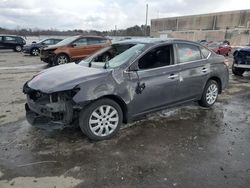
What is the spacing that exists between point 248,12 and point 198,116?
5336 centimetres

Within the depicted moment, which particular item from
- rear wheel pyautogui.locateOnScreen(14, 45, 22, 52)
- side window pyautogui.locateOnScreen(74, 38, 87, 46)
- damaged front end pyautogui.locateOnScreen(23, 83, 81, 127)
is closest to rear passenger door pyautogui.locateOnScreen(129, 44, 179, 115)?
damaged front end pyautogui.locateOnScreen(23, 83, 81, 127)

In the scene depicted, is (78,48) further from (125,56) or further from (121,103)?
(121,103)

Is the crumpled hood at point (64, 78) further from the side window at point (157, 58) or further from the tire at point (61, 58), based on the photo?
the tire at point (61, 58)

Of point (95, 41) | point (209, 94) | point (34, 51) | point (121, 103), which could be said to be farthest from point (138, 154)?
point (34, 51)

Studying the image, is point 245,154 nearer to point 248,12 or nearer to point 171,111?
point 171,111

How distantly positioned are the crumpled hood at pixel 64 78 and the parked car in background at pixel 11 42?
2437cm

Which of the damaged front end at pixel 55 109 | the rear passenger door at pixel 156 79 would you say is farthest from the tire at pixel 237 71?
the damaged front end at pixel 55 109

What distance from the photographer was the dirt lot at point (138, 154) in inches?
127

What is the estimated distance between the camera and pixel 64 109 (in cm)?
400

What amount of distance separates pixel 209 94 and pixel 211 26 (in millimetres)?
59633

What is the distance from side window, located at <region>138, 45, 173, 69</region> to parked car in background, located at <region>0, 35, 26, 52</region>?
2488 centimetres

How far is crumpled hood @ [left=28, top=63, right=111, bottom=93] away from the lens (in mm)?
4043

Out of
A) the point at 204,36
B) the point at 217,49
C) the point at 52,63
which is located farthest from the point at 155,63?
the point at 204,36

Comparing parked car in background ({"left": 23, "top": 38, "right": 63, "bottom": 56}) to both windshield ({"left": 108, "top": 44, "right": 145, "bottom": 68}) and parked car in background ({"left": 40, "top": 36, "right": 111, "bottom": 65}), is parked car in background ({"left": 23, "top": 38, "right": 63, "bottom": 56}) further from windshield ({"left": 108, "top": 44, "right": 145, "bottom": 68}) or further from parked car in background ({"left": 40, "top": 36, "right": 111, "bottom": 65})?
windshield ({"left": 108, "top": 44, "right": 145, "bottom": 68})
